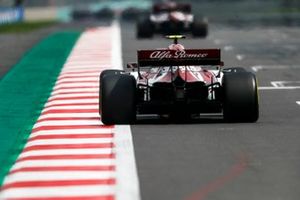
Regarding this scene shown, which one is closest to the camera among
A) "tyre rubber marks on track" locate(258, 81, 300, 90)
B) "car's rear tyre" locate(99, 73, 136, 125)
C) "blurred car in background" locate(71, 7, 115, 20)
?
"car's rear tyre" locate(99, 73, 136, 125)

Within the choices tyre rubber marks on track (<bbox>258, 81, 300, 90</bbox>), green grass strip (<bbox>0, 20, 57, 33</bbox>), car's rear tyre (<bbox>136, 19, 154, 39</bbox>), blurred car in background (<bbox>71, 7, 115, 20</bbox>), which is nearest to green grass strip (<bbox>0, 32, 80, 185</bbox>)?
tyre rubber marks on track (<bbox>258, 81, 300, 90</bbox>)

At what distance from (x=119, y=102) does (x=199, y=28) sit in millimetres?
31027

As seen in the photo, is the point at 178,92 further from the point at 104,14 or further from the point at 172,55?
the point at 104,14

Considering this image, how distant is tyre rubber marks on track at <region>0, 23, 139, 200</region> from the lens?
10148 millimetres

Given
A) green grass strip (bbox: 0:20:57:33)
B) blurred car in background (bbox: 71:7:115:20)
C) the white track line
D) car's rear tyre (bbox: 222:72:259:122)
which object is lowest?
blurred car in background (bbox: 71:7:115:20)

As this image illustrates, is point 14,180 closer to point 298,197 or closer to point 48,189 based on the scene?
point 48,189

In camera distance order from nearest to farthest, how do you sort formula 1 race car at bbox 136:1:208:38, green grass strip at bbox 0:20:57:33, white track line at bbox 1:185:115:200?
white track line at bbox 1:185:115:200, formula 1 race car at bbox 136:1:208:38, green grass strip at bbox 0:20:57:33

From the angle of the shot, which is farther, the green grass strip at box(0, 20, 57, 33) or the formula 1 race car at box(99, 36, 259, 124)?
the green grass strip at box(0, 20, 57, 33)

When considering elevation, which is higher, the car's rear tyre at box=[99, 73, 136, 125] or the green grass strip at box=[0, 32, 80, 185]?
the car's rear tyre at box=[99, 73, 136, 125]

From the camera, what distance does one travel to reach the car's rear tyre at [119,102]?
602 inches

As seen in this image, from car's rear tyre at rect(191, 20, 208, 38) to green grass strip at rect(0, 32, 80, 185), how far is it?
747 cm

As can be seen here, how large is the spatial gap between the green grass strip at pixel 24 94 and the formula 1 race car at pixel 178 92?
55.9 inches

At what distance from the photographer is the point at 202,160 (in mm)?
12055

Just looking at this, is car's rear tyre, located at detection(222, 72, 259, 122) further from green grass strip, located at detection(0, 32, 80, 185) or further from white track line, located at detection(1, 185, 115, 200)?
white track line, located at detection(1, 185, 115, 200)
